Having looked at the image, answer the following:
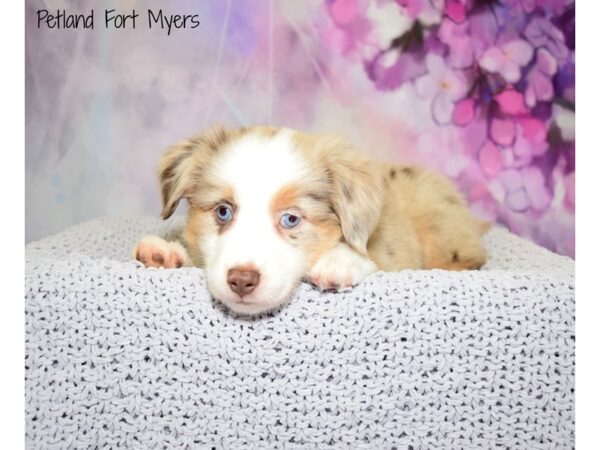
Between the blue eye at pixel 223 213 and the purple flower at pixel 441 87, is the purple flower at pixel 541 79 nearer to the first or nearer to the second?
the purple flower at pixel 441 87

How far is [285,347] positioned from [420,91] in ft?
7.63

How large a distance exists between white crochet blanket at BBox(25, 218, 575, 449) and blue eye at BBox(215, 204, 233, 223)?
0.34m

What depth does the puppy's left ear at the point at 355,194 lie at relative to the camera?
2.45m

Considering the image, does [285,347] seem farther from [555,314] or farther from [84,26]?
[84,26]

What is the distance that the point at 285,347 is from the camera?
2148mm

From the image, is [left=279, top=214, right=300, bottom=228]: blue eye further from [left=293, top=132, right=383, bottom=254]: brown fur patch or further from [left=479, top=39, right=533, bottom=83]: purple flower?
[left=479, top=39, right=533, bottom=83]: purple flower

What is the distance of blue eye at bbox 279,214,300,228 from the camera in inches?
93.5

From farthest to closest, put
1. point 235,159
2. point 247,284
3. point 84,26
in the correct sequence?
1. point 84,26
2. point 235,159
3. point 247,284

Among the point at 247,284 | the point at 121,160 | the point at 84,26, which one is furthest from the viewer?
the point at 121,160

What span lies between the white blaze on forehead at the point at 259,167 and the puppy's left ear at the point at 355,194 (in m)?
0.17

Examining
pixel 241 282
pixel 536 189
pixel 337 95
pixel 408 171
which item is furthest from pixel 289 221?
pixel 536 189

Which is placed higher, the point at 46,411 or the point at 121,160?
the point at 121,160

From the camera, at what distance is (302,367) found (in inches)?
84.6

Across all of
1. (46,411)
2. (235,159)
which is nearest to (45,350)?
(46,411)
